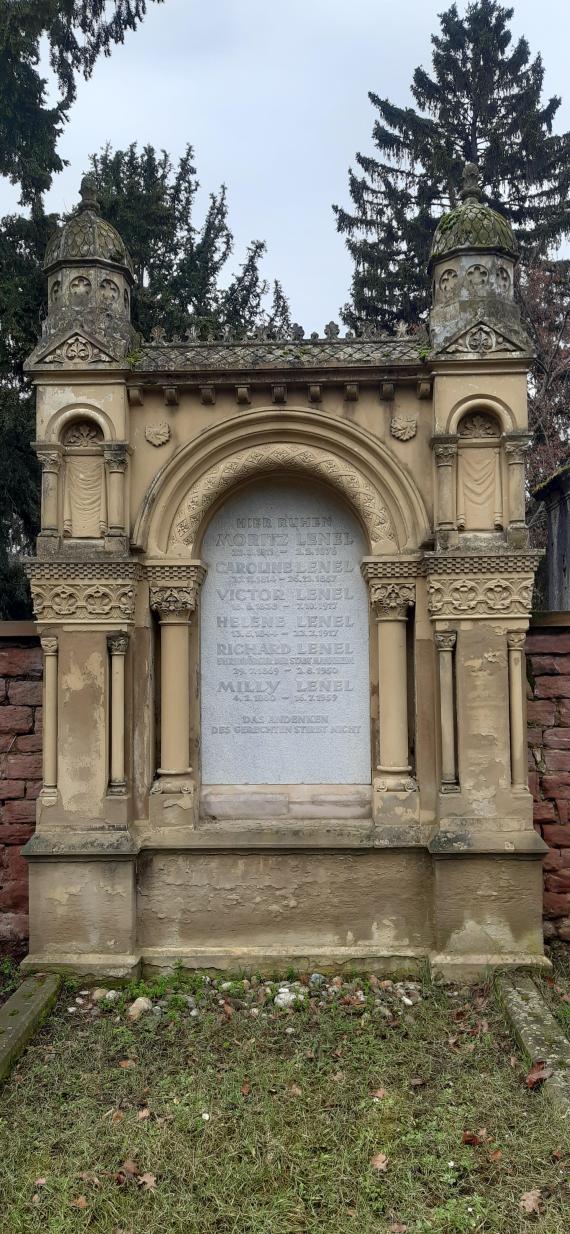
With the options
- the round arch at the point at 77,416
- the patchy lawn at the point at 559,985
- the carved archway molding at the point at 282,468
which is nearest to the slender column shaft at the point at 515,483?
the carved archway molding at the point at 282,468

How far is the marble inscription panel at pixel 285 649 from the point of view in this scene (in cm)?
656

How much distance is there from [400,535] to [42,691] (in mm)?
3079

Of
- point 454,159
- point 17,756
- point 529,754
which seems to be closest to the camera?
point 529,754

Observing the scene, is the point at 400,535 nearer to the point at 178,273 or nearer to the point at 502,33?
the point at 178,273

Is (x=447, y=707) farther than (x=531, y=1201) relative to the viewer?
Yes

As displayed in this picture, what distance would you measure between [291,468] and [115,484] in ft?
4.38

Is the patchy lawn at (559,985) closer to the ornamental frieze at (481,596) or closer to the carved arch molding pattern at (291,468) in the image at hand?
the ornamental frieze at (481,596)

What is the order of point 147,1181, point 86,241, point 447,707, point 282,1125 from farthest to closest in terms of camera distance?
point 86,241 → point 447,707 → point 282,1125 → point 147,1181

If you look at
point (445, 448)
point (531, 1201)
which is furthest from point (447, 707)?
point (531, 1201)

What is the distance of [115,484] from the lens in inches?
245

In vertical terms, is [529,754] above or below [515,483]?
below

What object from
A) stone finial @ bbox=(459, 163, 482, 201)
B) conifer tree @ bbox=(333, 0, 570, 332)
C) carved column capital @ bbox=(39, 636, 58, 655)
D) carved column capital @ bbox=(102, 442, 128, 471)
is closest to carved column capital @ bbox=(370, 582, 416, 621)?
carved column capital @ bbox=(102, 442, 128, 471)

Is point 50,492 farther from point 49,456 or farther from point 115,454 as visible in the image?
point 115,454

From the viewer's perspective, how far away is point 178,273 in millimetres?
18781
